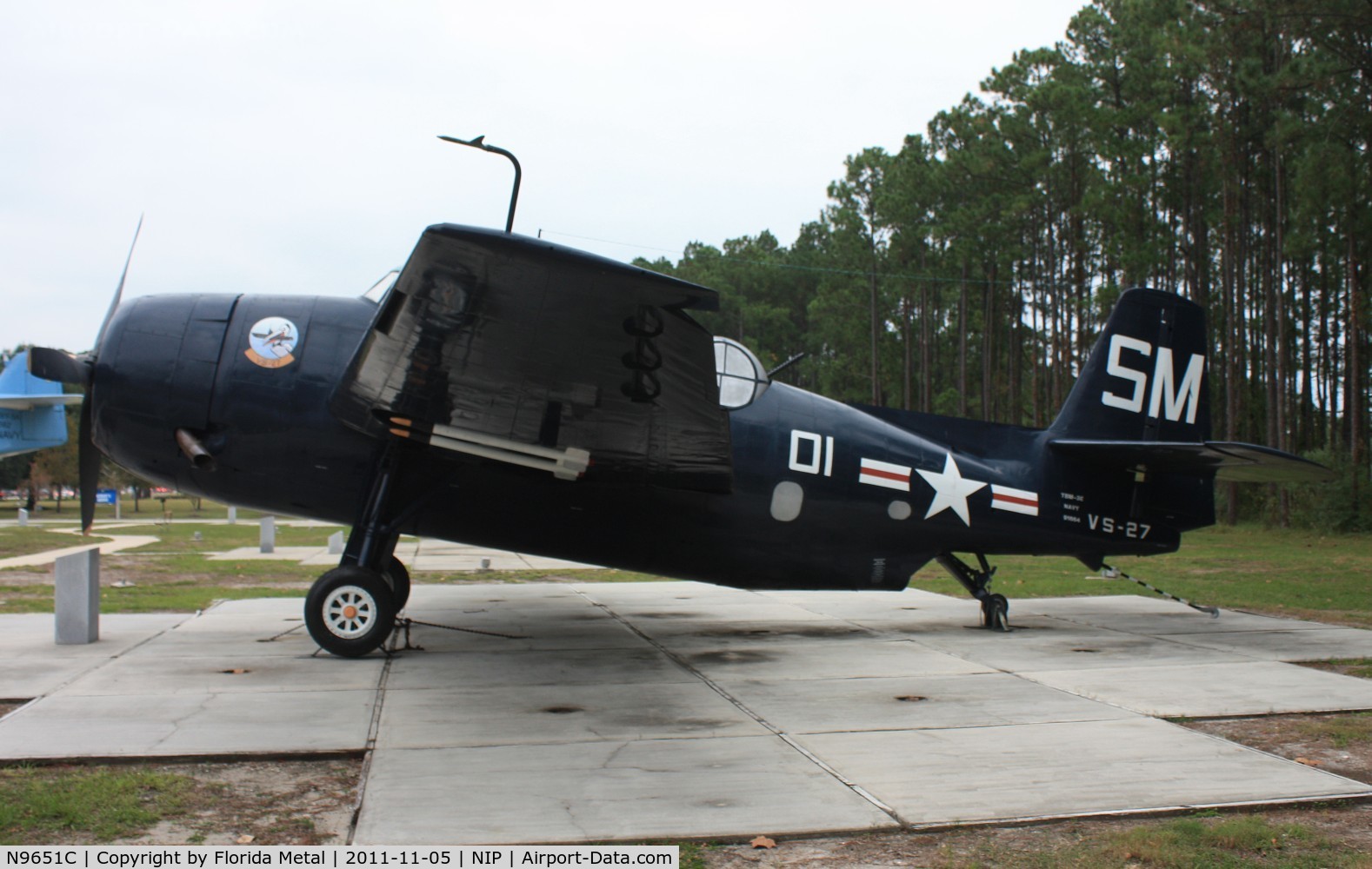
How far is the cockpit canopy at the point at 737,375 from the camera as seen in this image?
8.09m

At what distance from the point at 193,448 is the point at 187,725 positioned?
267 cm

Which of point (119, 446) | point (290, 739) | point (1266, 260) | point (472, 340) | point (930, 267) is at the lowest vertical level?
point (290, 739)

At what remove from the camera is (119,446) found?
25.6ft

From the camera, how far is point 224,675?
7.30 m

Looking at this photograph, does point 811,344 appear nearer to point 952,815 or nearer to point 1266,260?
point 1266,260

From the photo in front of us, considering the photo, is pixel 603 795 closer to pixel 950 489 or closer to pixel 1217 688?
pixel 1217 688

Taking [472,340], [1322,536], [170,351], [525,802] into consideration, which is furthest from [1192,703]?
[1322,536]

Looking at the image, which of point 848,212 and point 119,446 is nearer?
point 119,446

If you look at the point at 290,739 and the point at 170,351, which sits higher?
the point at 170,351

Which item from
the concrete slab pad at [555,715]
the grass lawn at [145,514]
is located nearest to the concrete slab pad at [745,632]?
the concrete slab pad at [555,715]

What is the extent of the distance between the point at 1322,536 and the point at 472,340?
27641mm

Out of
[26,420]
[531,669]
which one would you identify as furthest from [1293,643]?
[26,420]

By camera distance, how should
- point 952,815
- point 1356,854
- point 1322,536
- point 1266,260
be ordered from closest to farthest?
point 1356,854 → point 952,815 → point 1322,536 → point 1266,260

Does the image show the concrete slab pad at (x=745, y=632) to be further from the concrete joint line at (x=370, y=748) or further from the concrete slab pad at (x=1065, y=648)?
the concrete joint line at (x=370, y=748)
